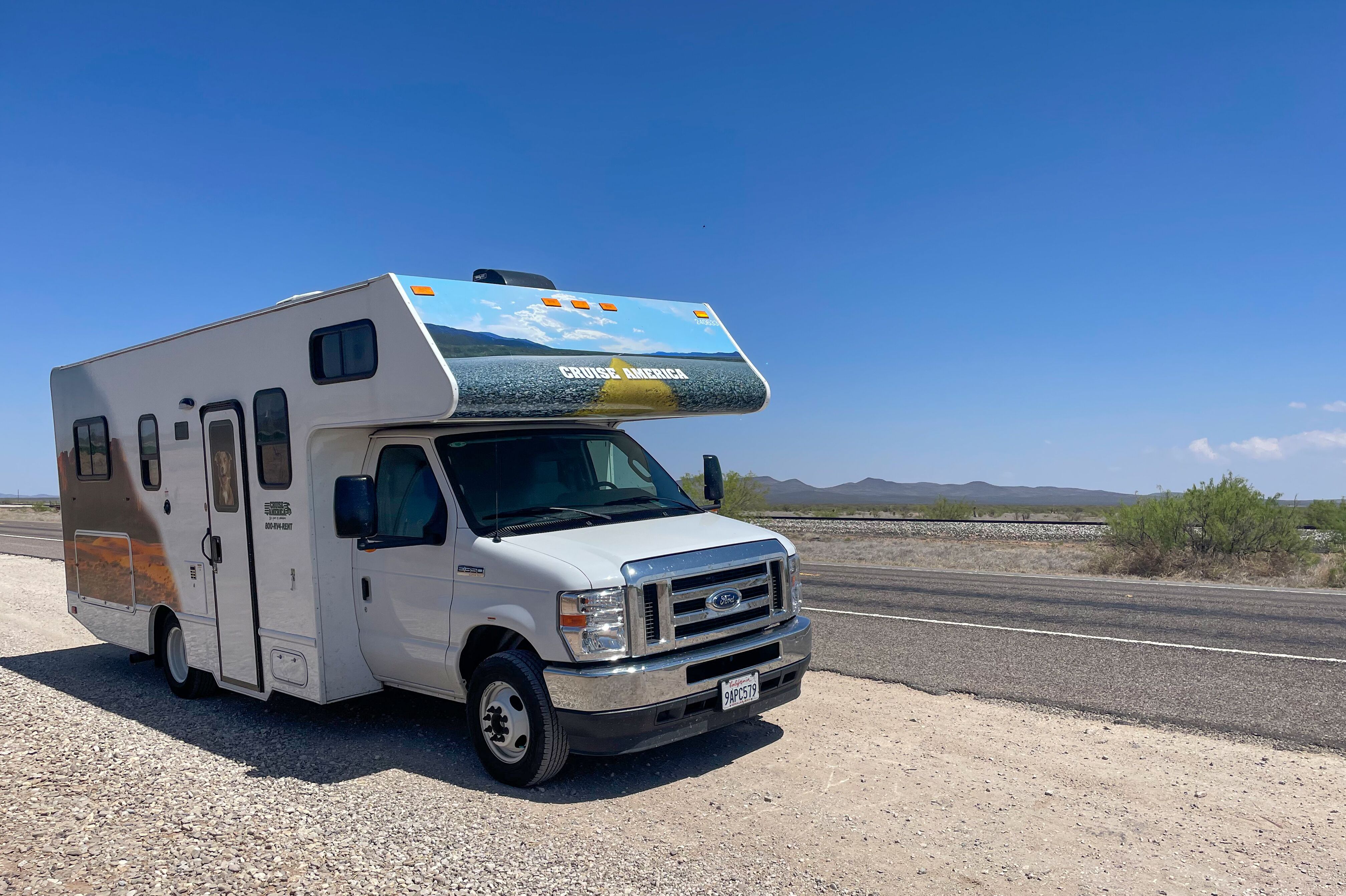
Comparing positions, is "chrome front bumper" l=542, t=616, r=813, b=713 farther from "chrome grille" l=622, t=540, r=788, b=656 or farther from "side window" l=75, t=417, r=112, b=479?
"side window" l=75, t=417, r=112, b=479

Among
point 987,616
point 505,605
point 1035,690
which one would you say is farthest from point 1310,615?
point 505,605

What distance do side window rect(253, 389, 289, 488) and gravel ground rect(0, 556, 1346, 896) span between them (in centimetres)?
182

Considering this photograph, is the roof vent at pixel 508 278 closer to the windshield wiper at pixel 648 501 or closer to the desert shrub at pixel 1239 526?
the windshield wiper at pixel 648 501

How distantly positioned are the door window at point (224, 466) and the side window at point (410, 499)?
1.51 m

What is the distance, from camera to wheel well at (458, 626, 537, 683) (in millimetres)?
5605

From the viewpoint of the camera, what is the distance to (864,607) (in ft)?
39.5

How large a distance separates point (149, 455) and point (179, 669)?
1.89 m

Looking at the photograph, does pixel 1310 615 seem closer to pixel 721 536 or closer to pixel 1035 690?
pixel 1035 690

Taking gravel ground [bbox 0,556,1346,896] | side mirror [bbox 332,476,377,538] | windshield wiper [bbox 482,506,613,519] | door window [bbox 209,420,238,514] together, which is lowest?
gravel ground [bbox 0,556,1346,896]

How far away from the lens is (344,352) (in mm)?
6180

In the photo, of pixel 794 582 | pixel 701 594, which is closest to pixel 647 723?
pixel 701 594

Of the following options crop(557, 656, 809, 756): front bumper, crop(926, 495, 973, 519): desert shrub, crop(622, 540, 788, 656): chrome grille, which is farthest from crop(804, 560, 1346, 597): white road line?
crop(926, 495, 973, 519): desert shrub

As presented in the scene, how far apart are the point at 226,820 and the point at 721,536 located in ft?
10.4

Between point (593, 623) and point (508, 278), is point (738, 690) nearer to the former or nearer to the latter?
point (593, 623)
